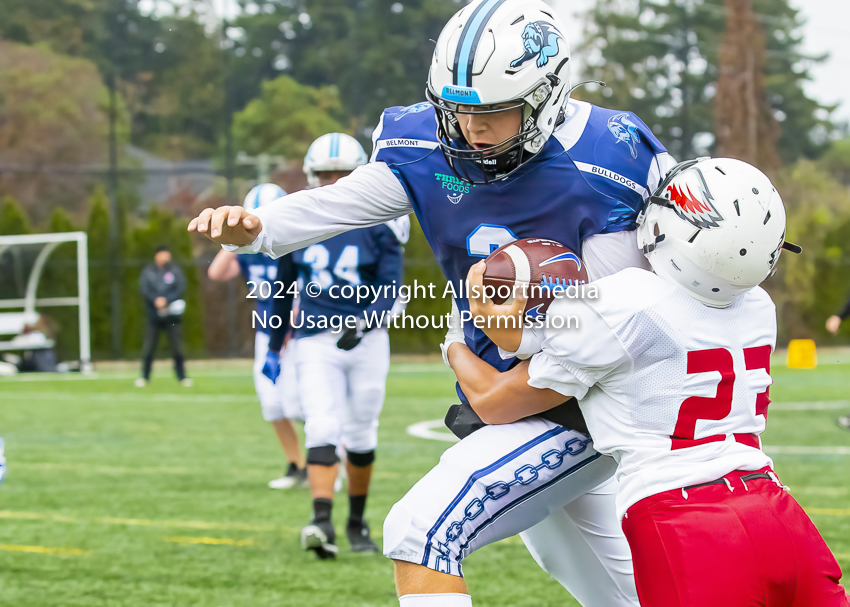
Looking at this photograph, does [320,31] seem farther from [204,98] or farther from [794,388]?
[794,388]

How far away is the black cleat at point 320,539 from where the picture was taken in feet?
14.6

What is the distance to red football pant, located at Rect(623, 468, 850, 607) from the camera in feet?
6.57

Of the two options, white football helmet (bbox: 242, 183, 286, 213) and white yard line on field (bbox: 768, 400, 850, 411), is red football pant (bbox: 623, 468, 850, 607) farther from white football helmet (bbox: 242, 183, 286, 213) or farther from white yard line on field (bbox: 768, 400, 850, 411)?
white yard line on field (bbox: 768, 400, 850, 411)

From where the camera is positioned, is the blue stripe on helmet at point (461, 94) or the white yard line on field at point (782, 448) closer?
the blue stripe on helmet at point (461, 94)

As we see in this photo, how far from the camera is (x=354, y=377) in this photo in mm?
5062

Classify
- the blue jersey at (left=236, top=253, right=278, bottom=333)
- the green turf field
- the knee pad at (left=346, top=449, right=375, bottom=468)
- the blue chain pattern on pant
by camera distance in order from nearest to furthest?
the blue chain pattern on pant < the green turf field < the knee pad at (left=346, top=449, right=375, bottom=468) < the blue jersey at (left=236, top=253, right=278, bottom=333)

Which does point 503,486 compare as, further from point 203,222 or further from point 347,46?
point 347,46

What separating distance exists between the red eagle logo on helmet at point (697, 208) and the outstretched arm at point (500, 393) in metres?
0.50

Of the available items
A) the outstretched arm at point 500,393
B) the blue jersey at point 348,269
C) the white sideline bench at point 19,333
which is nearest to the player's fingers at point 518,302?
the outstretched arm at point 500,393

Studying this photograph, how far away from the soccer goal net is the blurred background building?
71 millimetres

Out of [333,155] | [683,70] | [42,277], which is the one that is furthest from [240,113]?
[333,155]

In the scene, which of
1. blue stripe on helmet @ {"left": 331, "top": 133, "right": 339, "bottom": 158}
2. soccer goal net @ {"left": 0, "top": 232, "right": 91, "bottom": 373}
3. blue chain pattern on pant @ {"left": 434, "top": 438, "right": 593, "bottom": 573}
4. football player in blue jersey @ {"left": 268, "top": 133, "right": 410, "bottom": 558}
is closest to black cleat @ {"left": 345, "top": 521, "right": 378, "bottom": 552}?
football player in blue jersey @ {"left": 268, "top": 133, "right": 410, "bottom": 558}

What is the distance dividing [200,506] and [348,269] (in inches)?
67.3

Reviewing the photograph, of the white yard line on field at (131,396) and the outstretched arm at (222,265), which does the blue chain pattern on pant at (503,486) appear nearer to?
the outstretched arm at (222,265)
